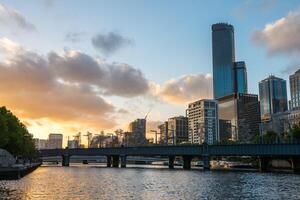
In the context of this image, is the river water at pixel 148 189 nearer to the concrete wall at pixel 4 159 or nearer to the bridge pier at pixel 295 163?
the concrete wall at pixel 4 159

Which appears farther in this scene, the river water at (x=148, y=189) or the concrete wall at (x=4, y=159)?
the concrete wall at (x=4, y=159)

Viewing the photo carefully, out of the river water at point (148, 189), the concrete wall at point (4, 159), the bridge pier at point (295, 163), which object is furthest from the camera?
the bridge pier at point (295, 163)

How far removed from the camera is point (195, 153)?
185 meters

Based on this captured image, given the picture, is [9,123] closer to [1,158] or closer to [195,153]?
[1,158]

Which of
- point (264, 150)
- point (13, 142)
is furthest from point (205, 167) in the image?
point (13, 142)

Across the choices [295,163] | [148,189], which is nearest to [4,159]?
[148,189]

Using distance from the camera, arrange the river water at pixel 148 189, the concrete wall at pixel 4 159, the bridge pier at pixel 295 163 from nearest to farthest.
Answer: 1. the river water at pixel 148 189
2. the concrete wall at pixel 4 159
3. the bridge pier at pixel 295 163

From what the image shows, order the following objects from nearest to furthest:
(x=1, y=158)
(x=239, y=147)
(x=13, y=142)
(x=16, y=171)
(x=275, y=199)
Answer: (x=275, y=199) → (x=16, y=171) → (x=1, y=158) → (x=13, y=142) → (x=239, y=147)

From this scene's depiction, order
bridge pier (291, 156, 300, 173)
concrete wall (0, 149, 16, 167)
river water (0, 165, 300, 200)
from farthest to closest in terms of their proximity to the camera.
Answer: bridge pier (291, 156, 300, 173) < concrete wall (0, 149, 16, 167) < river water (0, 165, 300, 200)

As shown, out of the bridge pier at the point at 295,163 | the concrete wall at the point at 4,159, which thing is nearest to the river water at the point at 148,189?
the concrete wall at the point at 4,159

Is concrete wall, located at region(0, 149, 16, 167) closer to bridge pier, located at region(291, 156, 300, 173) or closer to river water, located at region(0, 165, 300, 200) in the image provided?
river water, located at region(0, 165, 300, 200)

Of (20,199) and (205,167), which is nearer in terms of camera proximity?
(20,199)

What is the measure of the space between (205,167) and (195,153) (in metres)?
7.20

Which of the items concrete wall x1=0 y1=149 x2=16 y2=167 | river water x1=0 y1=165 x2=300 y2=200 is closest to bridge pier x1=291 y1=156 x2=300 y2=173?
river water x1=0 y1=165 x2=300 y2=200
